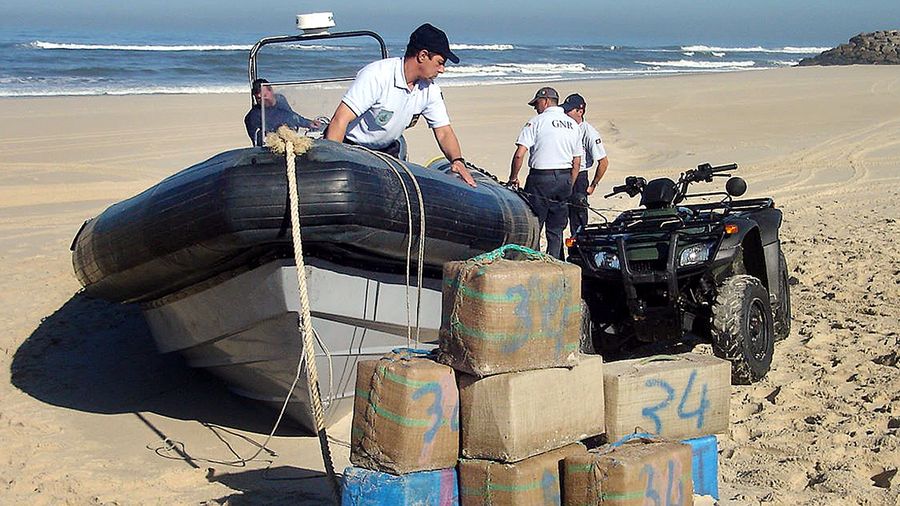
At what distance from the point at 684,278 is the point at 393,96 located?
185cm

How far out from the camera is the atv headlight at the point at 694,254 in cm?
580

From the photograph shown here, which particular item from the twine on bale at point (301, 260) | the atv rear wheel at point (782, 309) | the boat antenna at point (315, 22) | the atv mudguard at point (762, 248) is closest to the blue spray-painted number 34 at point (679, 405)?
the twine on bale at point (301, 260)

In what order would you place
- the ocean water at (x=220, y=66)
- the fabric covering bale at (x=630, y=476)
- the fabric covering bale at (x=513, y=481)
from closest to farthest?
1. the fabric covering bale at (x=630, y=476)
2. the fabric covering bale at (x=513, y=481)
3. the ocean water at (x=220, y=66)

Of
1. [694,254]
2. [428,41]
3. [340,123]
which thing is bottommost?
[694,254]

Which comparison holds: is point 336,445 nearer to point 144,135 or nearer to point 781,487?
point 781,487

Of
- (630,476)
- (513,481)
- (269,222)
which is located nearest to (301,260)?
(269,222)

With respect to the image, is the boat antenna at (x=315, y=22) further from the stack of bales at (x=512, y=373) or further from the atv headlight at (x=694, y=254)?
the stack of bales at (x=512, y=373)

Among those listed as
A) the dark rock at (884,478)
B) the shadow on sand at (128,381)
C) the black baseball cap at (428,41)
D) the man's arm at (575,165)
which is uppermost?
the black baseball cap at (428,41)

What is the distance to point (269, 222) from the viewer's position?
15.0ft

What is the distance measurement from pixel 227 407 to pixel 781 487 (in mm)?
3111

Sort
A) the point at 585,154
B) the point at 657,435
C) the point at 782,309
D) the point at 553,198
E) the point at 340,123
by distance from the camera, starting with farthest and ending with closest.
→ the point at 585,154
the point at 553,198
the point at 782,309
the point at 340,123
the point at 657,435

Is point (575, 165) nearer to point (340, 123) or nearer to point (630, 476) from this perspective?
point (340, 123)

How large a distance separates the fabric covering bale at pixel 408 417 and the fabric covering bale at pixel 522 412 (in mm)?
64

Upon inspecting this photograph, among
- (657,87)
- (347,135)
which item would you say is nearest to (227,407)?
(347,135)
